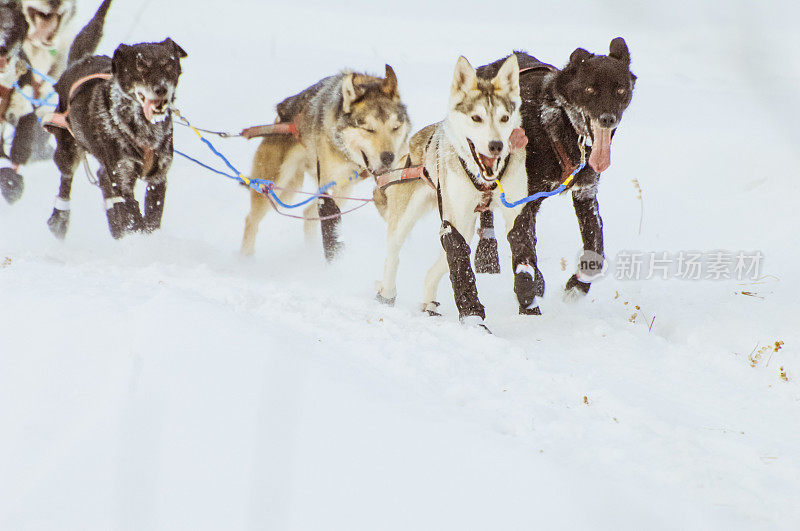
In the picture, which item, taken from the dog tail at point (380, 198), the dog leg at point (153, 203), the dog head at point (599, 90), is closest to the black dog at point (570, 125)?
the dog head at point (599, 90)

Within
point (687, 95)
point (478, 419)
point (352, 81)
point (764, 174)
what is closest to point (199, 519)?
point (478, 419)

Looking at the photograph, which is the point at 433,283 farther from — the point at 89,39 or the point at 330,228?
the point at 89,39

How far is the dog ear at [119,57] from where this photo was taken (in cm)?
428

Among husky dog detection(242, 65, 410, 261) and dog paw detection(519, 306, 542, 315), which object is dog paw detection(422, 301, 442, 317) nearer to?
dog paw detection(519, 306, 542, 315)

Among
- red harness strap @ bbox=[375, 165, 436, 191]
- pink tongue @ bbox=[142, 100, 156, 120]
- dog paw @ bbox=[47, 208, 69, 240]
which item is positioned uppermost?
pink tongue @ bbox=[142, 100, 156, 120]

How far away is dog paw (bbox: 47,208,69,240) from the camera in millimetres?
5379

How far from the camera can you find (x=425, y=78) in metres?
9.64

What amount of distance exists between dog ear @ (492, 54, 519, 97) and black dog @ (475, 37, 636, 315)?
247 millimetres

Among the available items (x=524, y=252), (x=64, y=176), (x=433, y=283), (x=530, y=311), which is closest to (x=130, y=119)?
(x=64, y=176)

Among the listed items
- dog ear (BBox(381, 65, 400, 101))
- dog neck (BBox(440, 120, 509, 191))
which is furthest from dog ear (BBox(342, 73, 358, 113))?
dog neck (BBox(440, 120, 509, 191))

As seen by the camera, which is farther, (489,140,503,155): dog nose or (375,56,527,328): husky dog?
(375,56,527,328): husky dog

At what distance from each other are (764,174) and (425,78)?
4325 millimetres

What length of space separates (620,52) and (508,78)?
581 millimetres

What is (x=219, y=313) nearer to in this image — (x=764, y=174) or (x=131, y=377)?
(x=131, y=377)
